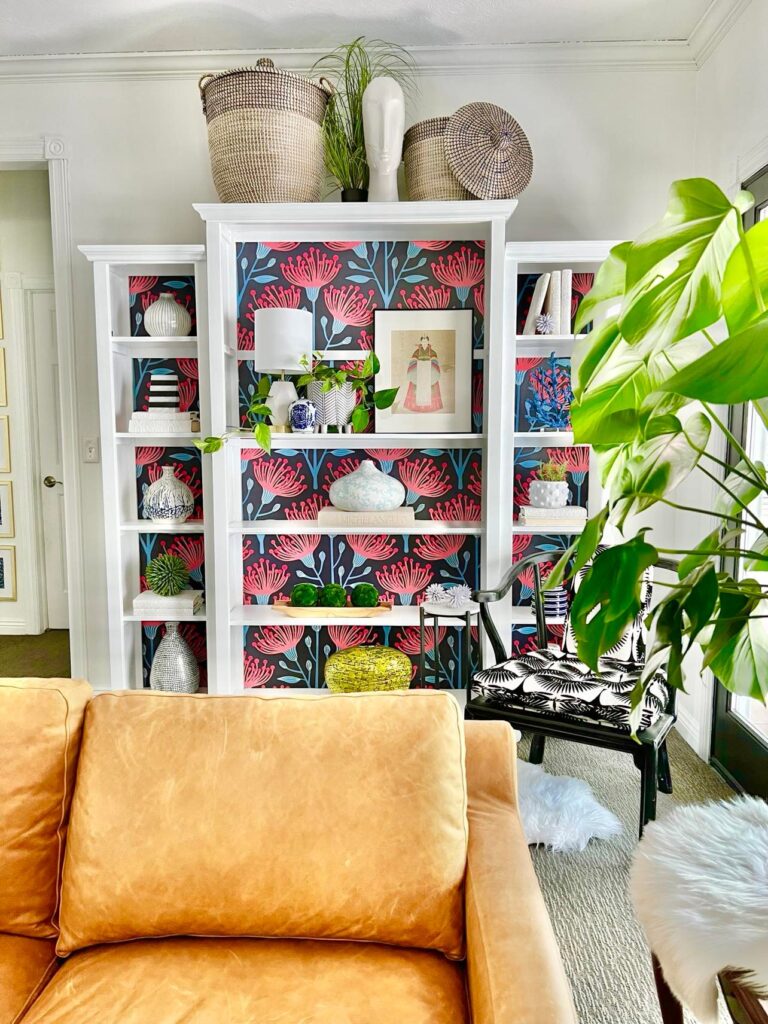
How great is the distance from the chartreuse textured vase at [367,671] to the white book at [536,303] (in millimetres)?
1463

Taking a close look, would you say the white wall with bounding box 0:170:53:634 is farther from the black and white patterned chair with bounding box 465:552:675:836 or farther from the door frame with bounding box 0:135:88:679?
the black and white patterned chair with bounding box 465:552:675:836

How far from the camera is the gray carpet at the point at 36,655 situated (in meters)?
4.30

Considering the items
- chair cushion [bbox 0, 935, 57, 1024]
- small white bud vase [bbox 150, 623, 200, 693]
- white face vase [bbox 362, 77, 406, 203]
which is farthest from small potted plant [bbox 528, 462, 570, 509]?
chair cushion [bbox 0, 935, 57, 1024]

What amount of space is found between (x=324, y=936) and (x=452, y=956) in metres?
0.21

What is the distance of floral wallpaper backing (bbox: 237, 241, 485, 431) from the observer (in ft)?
11.1

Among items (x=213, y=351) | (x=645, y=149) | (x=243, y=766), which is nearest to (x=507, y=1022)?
(x=243, y=766)

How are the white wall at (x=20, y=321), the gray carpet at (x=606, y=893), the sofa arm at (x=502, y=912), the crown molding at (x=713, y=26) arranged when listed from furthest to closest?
the white wall at (x=20, y=321)
the crown molding at (x=713, y=26)
the gray carpet at (x=606, y=893)
the sofa arm at (x=502, y=912)

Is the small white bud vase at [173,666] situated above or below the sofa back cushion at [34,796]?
below

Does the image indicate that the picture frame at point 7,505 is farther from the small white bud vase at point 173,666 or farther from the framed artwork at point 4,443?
the small white bud vase at point 173,666

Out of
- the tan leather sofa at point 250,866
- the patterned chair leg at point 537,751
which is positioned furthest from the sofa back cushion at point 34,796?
the patterned chair leg at point 537,751

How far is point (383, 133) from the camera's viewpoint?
304 centimetres

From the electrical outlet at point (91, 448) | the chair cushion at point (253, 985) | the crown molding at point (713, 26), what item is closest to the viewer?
the chair cushion at point (253, 985)

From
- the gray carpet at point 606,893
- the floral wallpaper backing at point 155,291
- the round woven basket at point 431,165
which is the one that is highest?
the round woven basket at point 431,165

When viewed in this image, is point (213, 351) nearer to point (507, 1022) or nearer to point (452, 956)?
point (452, 956)
